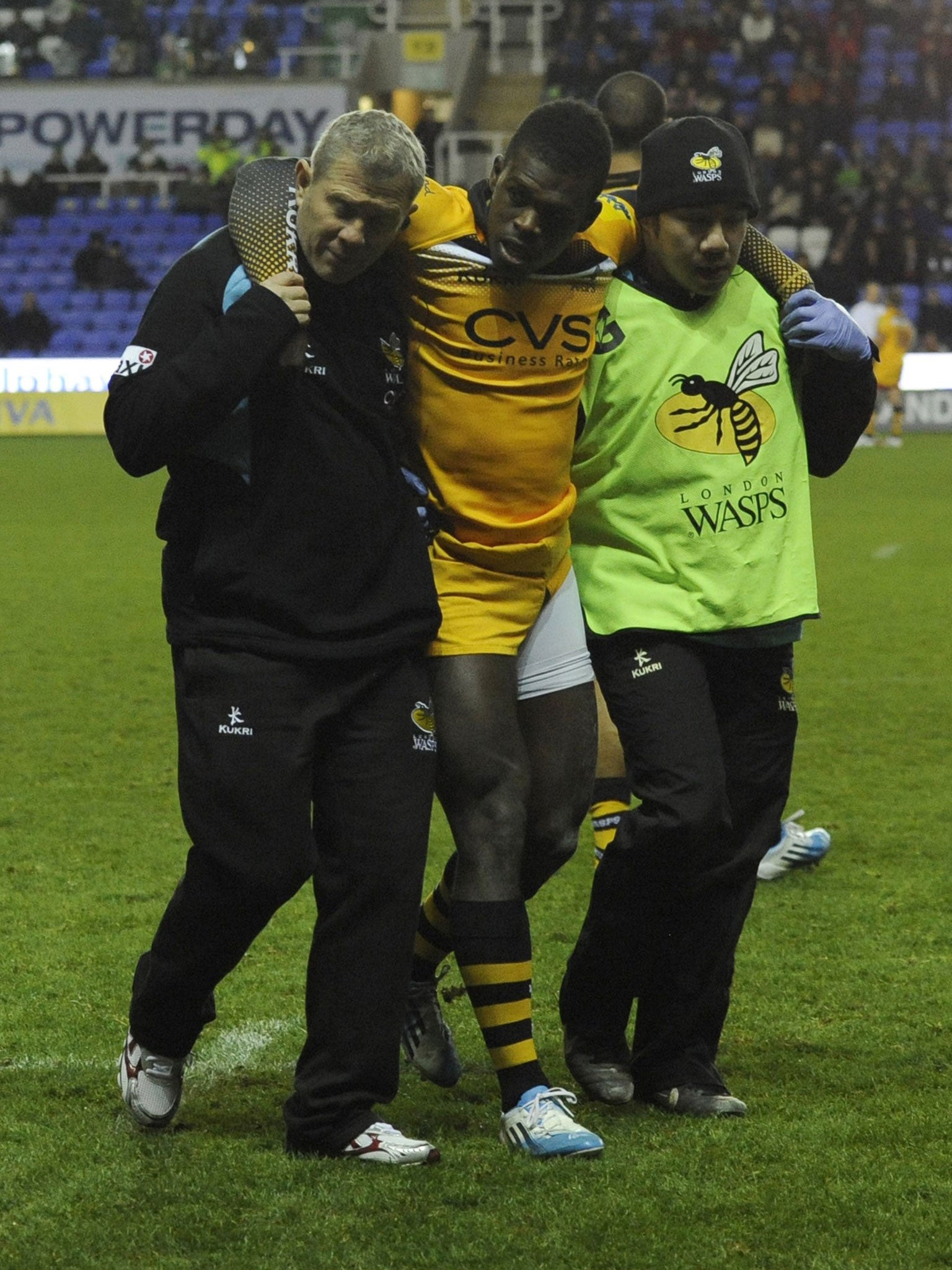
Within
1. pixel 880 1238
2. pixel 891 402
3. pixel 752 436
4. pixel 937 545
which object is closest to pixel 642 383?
pixel 752 436

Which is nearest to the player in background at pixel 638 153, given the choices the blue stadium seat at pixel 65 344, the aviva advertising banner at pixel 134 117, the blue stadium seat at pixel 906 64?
the blue stadium seat at pixel 65 344

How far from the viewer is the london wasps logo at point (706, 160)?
11.0 ft

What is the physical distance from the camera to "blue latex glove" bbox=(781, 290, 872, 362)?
135 inches

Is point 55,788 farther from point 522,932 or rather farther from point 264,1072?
point 522,932

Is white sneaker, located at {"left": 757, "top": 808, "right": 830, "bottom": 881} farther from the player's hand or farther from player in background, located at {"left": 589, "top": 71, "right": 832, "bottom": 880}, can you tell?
the player's hand

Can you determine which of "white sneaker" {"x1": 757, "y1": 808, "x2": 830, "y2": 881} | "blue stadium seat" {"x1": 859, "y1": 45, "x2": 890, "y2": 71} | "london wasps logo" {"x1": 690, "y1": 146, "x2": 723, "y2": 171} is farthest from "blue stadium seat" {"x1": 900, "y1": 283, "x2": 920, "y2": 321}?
"london wasps logo" {"x1": 690, "y1": 146, "x2": 723, "y2": 171}

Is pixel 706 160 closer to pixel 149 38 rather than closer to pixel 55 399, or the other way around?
pixel 55 399

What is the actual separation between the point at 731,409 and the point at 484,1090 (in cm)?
139

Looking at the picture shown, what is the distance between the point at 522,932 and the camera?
3.37m

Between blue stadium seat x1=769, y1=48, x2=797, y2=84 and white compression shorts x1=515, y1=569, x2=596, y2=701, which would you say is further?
blue stadium seat x1=769, y1=48, x2=797, y2=84

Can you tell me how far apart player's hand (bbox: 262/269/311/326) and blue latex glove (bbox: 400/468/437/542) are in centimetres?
40

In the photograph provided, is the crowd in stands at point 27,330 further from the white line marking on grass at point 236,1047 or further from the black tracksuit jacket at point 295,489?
the black tracksuit jacket at point 295,489

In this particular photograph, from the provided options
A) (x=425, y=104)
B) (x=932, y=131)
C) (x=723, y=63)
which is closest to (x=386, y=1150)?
(x=425, y=104)

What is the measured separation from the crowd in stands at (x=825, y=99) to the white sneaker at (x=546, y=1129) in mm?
22354
